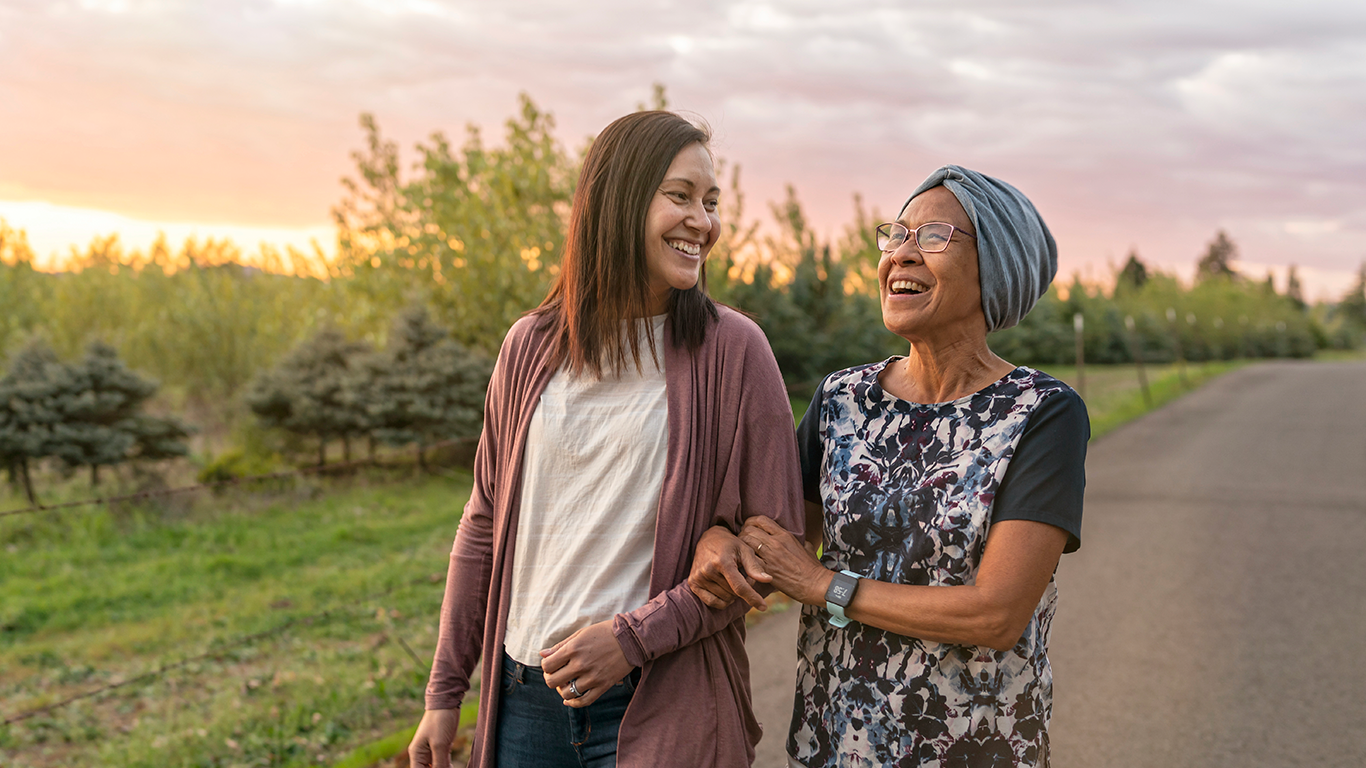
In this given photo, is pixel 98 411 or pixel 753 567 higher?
pixel 753 567

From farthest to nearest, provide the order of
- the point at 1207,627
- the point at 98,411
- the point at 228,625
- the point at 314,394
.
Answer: the point at 314,394 < the point at 98,411 < the point at 228,625 < the point at 1207,627

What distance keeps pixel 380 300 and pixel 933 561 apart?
547 inches

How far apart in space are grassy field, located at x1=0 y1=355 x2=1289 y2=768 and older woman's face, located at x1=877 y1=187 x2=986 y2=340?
3.34 metres

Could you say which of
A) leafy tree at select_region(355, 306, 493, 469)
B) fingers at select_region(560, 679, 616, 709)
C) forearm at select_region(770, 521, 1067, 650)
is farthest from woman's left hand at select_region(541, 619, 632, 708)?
leafy tree at select_region(355, 306, 493, 469)

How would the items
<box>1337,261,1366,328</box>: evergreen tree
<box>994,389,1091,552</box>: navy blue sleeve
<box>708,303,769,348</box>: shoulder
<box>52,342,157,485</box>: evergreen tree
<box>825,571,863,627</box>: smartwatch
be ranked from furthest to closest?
<box>1337,261,1366,328</box>: evergreen tree < <box>52,342,157,485</box>: evergreen tree < <box>708,303,769,348</box>: shoulder < <box>825,571,863,627</box>: smartwatch < <box>994,389,1091,552</box>: navy blue sleeve

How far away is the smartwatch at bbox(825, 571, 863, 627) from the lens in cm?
A: 179

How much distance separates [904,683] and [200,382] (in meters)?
17.4

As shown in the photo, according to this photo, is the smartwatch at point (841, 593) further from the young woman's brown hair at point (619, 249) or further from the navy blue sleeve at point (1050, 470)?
the young woman's brown hair at point (619, 249)

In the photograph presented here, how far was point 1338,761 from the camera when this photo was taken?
4.00 m

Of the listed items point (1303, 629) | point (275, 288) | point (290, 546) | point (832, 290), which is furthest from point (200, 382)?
point (1303, 629)

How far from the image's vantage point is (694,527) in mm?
1816

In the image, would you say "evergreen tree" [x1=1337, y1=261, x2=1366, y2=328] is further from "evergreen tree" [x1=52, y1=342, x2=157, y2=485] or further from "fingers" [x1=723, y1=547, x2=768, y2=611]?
"fingers" [x1=723, y1=547, x2=768, y2=611]

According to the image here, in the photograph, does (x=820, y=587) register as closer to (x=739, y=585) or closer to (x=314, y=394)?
(x=739, y=585)

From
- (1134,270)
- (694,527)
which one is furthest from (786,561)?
(1134,270)
